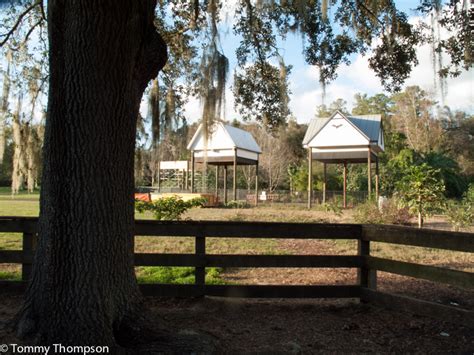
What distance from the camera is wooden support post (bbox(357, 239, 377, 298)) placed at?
200 inches

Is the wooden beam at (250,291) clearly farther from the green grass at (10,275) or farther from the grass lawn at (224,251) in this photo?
the green grass at (10,275)

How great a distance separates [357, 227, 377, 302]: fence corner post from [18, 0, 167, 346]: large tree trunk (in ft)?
9.69

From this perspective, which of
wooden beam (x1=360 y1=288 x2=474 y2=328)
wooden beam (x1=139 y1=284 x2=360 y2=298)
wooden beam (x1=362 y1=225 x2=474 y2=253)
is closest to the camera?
wooden beam (x1=360 y1=288 x2=474 y2=328)

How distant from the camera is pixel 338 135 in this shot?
934 inches

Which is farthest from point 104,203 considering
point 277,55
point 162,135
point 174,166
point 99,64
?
point 174,166

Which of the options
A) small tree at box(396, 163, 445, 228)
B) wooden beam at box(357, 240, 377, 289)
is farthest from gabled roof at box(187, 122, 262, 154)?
wooden beam at box(357, 240, 377, 289)

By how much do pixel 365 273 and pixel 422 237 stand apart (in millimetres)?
922

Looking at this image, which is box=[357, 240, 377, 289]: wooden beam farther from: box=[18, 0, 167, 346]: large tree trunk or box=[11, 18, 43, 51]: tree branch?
box=[11, 18, 43, 51]: tree branch

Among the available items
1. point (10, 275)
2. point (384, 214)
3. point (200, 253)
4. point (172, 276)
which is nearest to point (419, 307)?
point (200, 253)

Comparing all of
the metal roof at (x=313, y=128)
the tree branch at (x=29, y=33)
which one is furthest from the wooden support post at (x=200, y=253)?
the metal roof at (x=313, y=128)

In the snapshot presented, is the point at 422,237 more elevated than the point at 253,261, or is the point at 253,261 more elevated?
the point at 422,237

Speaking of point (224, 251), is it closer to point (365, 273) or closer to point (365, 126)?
point (365, 273)

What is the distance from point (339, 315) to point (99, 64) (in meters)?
3.71

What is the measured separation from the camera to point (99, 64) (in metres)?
3.25
